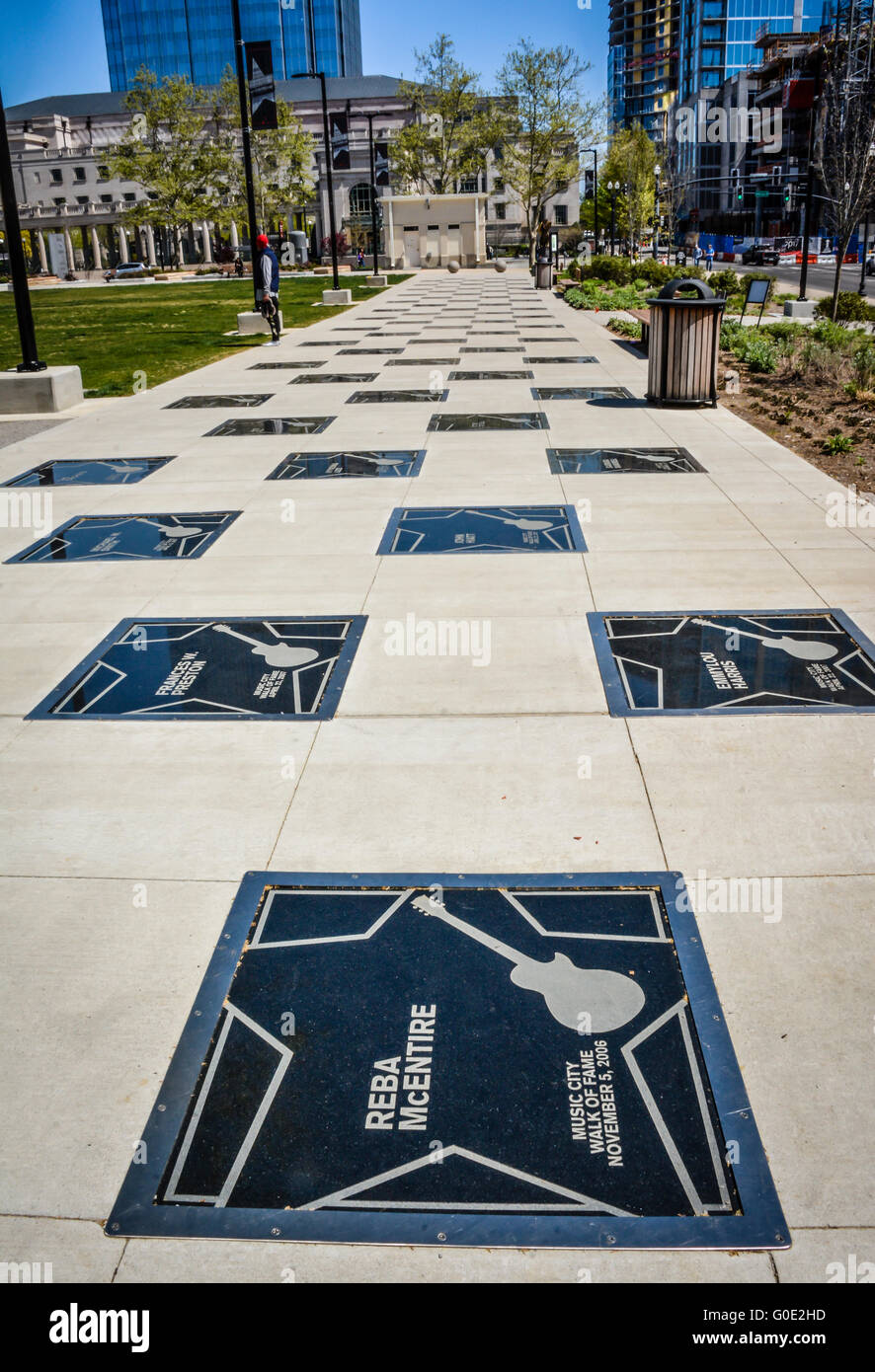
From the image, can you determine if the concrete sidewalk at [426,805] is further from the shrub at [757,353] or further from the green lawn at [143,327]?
the green lawn at [143,327]

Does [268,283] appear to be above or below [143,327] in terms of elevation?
above

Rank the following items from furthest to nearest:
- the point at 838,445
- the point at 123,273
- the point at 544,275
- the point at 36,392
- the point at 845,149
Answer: the point at 123,273 → the point at 544,275 → the point at 845,149 → the point at 36,392 → the point at 838,445

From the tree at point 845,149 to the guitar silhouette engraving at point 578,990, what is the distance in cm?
2478

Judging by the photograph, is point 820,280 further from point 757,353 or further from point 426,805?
point 426,805

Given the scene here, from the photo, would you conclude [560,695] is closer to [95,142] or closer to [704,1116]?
[704,1116]

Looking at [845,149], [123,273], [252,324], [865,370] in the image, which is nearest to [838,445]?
[865,370]

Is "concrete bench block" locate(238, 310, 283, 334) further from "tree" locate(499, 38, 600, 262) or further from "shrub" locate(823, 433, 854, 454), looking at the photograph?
"tree" locate(499, 38, 600, 262)

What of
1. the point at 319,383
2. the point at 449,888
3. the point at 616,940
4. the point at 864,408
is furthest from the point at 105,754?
the point at 319,383

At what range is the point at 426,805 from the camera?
461 centimetres

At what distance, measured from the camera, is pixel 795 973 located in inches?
140

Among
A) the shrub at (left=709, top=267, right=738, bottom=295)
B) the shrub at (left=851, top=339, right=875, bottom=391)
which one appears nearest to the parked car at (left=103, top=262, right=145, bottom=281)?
the shrub at (left=709, top=267, right=738, bottom=295)

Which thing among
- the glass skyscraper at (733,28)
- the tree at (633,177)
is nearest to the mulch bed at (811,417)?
the tree at (633,177)

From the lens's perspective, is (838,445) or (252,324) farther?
(252,324)

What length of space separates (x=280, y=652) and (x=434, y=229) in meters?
74.5
